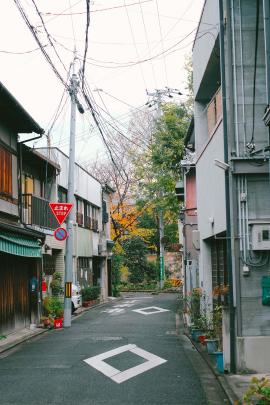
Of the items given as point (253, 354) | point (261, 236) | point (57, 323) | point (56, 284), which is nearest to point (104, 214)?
point (56, 284)

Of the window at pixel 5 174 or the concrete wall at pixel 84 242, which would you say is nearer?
the window at pixel 5 174

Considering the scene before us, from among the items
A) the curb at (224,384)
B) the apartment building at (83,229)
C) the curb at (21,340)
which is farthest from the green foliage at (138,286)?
the curb at (224,384)

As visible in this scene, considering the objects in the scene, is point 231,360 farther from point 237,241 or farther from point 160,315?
point 160,315

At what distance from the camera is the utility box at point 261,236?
10828mm

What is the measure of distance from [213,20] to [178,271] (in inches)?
1796

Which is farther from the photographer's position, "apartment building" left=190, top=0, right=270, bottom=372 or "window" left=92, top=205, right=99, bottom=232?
"window" left=92, top=205, right=99, bottom=232

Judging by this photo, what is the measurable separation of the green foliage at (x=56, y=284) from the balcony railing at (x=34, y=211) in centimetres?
440

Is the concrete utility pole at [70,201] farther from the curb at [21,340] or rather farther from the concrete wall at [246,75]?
the concrete wall at [246,75]

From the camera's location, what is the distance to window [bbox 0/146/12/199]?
18453mm

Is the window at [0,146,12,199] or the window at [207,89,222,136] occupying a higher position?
the window at [207,89,222,136]

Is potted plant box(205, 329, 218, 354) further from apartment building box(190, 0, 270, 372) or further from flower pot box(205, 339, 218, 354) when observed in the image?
apartment building box(190, 0, 270, 372)

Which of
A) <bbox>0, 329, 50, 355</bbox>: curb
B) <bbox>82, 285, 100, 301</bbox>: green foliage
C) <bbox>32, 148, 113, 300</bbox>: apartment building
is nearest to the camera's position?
<bbox>0, 329, 50, 355</bbox>: curb

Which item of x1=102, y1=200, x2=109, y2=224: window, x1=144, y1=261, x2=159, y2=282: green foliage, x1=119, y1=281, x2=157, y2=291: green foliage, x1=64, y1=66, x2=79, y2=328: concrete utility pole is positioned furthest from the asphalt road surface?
x1=144, y1=261, x2=159, y2=282: green foliage

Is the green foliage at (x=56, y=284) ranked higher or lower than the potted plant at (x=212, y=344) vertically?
higher
